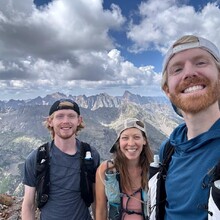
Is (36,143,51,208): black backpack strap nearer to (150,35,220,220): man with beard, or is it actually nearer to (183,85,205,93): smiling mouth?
(150,35,220,220): man with beard

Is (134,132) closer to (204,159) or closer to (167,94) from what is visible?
(167,94)

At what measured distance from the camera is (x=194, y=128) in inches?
113

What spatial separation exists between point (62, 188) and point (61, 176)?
303 mm

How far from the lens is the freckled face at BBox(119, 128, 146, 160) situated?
21.2 feet

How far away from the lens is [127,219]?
19.1ft

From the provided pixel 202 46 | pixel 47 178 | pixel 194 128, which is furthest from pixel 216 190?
pixel 47 178

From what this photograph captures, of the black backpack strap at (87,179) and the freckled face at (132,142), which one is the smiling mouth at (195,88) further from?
the black backpack strap at (87,179)

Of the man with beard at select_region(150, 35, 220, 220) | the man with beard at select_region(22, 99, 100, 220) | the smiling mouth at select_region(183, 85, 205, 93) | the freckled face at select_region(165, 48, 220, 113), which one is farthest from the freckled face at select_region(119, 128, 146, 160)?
the smiling mouth at select_region(183, 85, 205, 93)

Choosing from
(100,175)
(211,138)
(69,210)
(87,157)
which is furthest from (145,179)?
(211,138)

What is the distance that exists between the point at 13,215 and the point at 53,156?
10635 millimetres

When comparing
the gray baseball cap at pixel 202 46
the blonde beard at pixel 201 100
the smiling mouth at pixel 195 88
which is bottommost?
the blonde beard at pixel 201 100

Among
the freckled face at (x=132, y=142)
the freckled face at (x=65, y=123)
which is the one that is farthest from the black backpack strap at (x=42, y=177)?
the freckled face at (x=132, y=142)

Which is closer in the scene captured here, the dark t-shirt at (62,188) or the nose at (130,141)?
the dark t-shirt at (62,188)

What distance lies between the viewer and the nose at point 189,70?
111 inches
